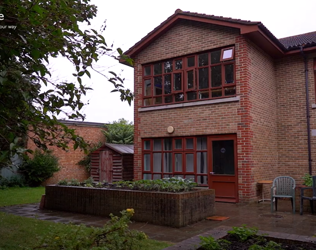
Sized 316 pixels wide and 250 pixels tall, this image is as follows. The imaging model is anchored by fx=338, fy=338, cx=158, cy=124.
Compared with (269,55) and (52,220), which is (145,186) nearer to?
(52,220)

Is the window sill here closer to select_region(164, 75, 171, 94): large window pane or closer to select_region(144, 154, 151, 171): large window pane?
select_region(164, 75, 171, 94): large window pane

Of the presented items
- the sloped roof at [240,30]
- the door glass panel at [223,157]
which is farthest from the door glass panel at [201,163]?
the sloped roof at [240,30]

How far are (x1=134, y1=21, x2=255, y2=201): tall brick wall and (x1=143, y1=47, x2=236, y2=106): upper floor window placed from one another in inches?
10.4

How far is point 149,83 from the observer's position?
14055 mm

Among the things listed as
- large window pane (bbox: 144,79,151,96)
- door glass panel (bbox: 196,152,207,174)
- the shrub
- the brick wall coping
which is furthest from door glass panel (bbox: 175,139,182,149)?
the shrub

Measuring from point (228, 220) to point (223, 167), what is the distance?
3.77 metres

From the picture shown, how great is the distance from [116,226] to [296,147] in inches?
401

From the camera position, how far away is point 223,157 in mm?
11797

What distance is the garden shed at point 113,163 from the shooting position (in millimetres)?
16688

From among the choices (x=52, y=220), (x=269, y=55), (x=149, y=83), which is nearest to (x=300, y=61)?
(x=269, y=55)

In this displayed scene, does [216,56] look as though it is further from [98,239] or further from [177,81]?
[98,239]

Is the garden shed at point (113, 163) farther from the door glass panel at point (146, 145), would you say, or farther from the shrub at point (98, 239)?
the shrub at point (98, 239)

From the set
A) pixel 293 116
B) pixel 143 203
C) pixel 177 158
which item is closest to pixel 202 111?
pixel 177 158

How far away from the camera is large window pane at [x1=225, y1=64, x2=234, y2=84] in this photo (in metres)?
11.8
